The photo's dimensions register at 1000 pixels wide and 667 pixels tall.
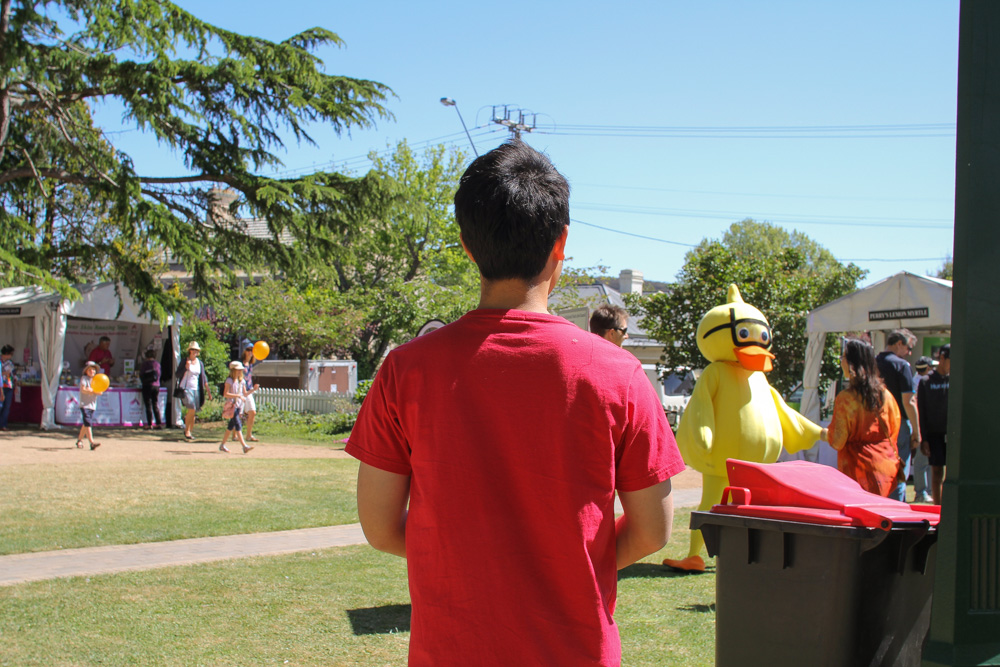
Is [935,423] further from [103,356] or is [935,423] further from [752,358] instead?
[103,356]

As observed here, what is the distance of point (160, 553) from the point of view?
6.96 metres

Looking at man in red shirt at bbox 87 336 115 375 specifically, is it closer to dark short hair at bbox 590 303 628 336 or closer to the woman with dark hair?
the woman with dark hair

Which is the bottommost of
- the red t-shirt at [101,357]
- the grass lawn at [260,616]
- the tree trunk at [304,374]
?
the grass lawn at [260,616]

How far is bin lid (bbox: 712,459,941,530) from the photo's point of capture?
114 inches

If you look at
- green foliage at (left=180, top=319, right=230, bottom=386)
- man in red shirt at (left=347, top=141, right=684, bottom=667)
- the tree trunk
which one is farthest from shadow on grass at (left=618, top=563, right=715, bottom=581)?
the tree trunk

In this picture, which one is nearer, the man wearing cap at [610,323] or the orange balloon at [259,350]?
the man wearing cap at [610,323]

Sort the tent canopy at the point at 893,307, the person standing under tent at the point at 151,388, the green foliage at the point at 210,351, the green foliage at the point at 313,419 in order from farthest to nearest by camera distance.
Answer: the green foliage at the point at 210,351, the green foliage at the point at 313,419, the person standing under tent at the point at 151,388, the tent canopy at the point at 893,307

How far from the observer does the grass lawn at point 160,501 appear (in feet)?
25.3

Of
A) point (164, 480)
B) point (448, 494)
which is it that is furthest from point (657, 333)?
point (448, 494)

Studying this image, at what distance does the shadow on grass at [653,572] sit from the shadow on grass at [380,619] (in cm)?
181

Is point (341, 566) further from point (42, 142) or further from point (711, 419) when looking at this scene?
point (42, 142)

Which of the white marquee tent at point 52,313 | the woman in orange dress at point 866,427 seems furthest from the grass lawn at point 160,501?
the white marquee tent at point 52,313

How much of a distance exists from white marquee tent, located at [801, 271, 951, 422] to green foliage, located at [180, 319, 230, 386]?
1395 centimetres

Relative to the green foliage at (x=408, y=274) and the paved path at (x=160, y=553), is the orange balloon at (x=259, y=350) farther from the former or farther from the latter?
the paved path at (x=160, y=553)
